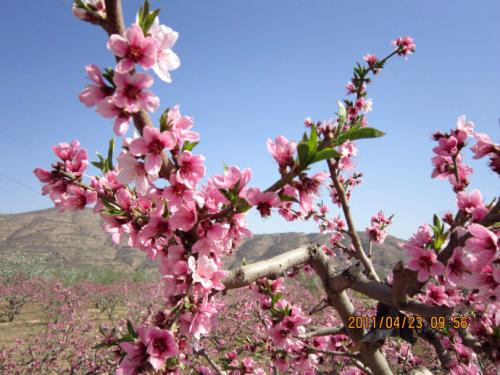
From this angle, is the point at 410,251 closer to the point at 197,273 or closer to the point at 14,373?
the point at 197,273

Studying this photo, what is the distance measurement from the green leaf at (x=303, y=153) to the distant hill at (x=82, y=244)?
34.6m

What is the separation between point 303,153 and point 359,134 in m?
0.23

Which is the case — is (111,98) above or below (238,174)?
above

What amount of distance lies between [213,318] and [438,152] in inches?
79.9

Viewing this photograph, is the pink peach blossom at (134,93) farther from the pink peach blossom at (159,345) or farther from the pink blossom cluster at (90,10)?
the pink peach blossom at (159,345)

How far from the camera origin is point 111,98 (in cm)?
128

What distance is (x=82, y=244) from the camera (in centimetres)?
4588

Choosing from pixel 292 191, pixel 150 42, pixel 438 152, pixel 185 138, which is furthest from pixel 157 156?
pixel 438 152

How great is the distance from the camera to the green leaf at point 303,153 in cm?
126

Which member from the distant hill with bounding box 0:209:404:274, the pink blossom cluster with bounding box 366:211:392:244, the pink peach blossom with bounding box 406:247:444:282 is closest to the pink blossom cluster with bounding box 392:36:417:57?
the pink blossom cluster with bounding box 366:211:392:244

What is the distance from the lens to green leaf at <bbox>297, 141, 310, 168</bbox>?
1.26m

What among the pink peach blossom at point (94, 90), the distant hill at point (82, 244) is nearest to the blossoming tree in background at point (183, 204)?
the pink peach blossom at point (94, 90)

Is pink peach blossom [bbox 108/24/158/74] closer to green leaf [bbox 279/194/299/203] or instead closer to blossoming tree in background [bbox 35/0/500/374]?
blossoming tree in background [bbox 35/0/500/374]

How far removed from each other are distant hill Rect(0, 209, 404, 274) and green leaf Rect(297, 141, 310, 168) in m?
34.6
